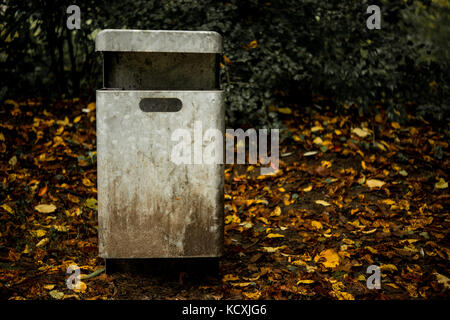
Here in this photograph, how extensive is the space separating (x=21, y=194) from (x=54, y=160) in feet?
1.83

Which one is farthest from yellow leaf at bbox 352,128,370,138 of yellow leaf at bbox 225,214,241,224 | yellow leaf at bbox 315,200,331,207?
yellow leaf at bbox 225,214,241,224

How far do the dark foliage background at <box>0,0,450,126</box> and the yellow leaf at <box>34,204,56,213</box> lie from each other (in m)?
1.69

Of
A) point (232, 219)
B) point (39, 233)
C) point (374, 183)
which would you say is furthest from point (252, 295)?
point (374, 183)

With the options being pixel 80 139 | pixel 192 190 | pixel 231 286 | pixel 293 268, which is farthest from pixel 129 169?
pixel 80 139

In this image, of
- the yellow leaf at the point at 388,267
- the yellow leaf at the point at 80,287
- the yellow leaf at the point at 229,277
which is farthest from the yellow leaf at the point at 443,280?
the yellow leaf at the point at 80,287

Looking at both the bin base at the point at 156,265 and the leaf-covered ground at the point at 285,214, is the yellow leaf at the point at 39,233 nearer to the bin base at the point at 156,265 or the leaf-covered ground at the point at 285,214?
the leaf-covered ground at the point at 285,214

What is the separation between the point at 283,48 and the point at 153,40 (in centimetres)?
232

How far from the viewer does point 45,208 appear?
327cm

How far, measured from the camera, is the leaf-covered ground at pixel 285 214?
7.96 ft

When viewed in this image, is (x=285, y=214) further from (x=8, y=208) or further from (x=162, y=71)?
(x=8, y=208)

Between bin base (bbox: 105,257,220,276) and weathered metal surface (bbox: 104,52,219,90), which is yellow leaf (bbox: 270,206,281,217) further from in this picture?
weathered metal surface (bbox: 104,52,219,90)

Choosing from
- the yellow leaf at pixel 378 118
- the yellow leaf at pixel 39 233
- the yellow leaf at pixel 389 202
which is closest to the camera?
the yellow leaf at pixel 39 233

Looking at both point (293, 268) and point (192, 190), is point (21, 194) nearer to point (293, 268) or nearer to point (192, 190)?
point (192, 190)

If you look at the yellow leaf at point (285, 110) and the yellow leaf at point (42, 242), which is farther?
the yellow leaf at point (285, 110)
